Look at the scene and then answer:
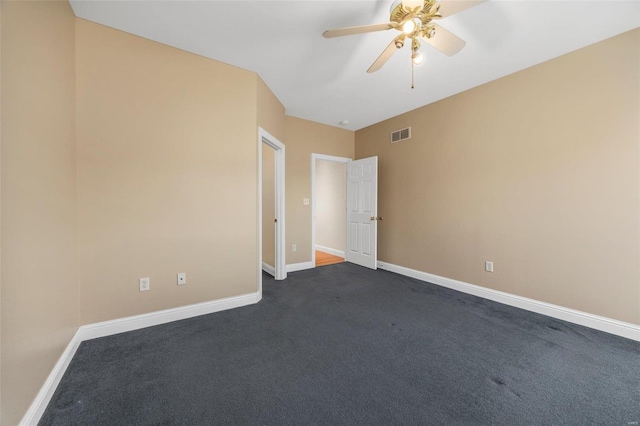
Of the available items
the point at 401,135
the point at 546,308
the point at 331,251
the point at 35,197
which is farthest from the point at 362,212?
the point at 35,197

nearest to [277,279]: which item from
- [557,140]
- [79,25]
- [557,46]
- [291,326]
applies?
[291,326]

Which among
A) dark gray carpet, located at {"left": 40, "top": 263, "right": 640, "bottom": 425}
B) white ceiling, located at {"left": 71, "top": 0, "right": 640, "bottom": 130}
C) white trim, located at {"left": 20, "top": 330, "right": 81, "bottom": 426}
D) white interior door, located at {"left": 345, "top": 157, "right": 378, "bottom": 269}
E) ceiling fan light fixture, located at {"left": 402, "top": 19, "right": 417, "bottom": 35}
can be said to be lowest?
dark gray carpet, located at {"left": 40, "top": 263, "right": 640, "bottom": 425}

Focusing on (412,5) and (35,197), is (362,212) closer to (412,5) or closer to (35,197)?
(412,5)

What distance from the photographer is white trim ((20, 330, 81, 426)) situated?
4.26 ft

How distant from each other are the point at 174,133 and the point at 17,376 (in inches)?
80.8

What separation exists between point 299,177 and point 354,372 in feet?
10.8

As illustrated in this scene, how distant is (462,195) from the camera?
3455 millimetres

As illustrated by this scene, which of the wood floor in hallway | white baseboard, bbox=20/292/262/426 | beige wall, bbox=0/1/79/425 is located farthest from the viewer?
the wood floor in hallway

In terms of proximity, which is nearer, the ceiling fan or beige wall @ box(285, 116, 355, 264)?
the ceiling fan

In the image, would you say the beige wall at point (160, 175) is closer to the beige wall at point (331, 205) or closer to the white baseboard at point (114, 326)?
the white baseboard at point (114, 326)

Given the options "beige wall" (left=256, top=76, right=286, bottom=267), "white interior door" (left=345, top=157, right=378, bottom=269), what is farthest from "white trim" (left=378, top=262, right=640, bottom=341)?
"beige wall" (left=256, top=76, right=286, bottom=267)

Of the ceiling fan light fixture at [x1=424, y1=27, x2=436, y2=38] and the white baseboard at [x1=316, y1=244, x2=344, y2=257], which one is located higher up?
the ceiling fan light fixture at [x1=424, y1=27, x2=436, y2=38]

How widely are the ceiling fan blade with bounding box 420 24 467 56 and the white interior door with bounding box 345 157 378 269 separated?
95.9 inches

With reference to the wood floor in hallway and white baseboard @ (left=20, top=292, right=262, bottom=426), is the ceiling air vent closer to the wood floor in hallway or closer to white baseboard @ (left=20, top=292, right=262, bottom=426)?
the wood floor in hallway
